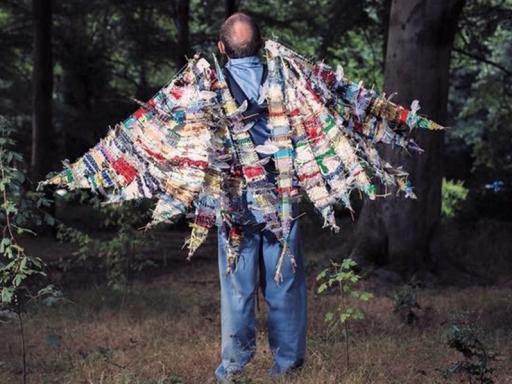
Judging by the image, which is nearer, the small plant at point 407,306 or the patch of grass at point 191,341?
the patch of grass at point 191,341

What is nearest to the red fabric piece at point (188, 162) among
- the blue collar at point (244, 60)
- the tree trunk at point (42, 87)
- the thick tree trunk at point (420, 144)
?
the blue collar at point (244, 60)

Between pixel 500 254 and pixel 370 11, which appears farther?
pixel 370 11

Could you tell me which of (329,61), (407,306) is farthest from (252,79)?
(329,61)

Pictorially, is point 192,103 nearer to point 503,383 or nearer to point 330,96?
point 330,96

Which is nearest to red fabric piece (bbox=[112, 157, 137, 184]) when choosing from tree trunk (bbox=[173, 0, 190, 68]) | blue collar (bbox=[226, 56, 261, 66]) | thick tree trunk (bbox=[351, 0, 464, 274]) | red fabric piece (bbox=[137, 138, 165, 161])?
red fabric piece (bbox=[137, 138, 165, 161])

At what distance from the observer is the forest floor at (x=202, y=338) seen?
4.86 metres

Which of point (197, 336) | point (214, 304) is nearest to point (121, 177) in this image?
point (197, 336)

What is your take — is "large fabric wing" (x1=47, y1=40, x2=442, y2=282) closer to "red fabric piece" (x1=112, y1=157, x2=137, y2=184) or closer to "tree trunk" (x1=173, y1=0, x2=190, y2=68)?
"red fabric piece" (x1=112, y1=157, x2=137, y2=184)

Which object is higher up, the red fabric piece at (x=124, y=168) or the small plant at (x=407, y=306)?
the red fabric piece at (x=124, y=168)

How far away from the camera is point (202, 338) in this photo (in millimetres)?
6156

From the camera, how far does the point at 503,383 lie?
4.79m

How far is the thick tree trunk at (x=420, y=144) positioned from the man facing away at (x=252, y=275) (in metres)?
4.50

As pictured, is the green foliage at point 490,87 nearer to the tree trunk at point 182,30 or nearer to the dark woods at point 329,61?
the dark woods at point 329,61

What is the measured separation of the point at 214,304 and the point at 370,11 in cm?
837
